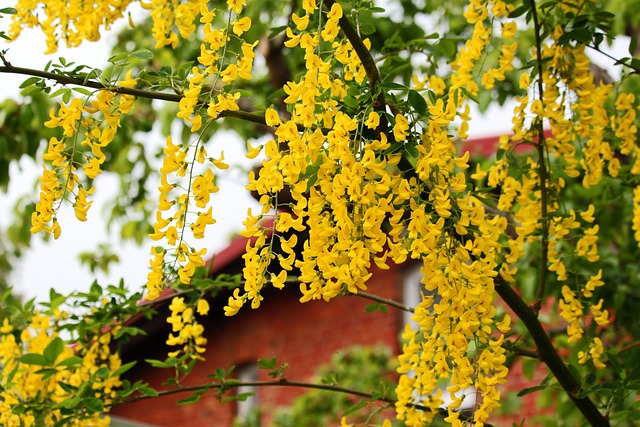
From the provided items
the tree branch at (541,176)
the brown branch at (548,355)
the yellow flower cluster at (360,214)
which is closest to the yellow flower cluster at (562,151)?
the tree branch at (541,176)

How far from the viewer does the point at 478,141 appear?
789 centimetres

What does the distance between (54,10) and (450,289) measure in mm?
1364

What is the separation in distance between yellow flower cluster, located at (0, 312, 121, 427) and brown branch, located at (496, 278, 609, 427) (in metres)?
1.01

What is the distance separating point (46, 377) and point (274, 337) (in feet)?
20.5

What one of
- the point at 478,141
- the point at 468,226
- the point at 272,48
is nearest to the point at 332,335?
the point at 478,141

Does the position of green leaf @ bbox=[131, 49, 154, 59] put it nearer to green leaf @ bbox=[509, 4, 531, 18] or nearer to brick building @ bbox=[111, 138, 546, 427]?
green leaf @ bbox=[509, 4, 531, 18]

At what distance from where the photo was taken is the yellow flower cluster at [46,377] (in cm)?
229

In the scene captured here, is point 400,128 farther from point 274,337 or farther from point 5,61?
point 274,337

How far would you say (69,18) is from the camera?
96.0 inches

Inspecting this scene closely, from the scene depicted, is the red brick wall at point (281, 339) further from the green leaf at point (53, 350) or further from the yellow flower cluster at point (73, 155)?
the yellow flower cluster at point (73, 155)

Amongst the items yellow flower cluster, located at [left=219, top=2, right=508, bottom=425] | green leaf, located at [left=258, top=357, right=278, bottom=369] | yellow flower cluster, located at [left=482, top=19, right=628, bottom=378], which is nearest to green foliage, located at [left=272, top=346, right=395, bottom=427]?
green leaf, located at [left=258, top=357, right=278, bottom=369]

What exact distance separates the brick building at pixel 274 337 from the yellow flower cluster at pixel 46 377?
4385mm

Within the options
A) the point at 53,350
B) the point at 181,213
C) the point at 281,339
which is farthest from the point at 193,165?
the point at 281,339

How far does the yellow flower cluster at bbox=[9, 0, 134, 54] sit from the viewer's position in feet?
7.89
